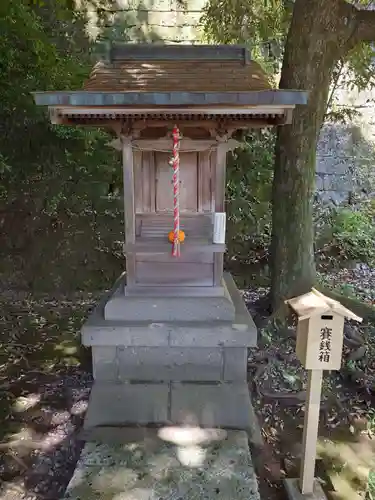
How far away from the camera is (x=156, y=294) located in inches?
164

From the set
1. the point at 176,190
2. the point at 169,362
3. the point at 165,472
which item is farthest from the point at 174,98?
the point at 165,472

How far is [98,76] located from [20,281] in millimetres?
4723

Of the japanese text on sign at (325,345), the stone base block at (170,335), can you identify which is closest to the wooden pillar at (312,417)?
the japanese text on sign at (325,345)

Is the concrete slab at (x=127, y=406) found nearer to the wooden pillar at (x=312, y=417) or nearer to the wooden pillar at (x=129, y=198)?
the wooden pillar at (x=129, y=198)

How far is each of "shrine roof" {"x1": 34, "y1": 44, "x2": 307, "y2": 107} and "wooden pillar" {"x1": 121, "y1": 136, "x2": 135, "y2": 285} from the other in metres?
0.53

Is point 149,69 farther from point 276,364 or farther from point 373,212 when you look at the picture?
point 373,212

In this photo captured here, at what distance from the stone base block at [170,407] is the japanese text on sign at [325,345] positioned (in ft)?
3.84

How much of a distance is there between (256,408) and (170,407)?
90 cm

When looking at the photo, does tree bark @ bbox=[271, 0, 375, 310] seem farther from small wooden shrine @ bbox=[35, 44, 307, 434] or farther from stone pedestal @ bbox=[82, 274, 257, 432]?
stone pedestal @ bbox=[82, 274, 257, 432]

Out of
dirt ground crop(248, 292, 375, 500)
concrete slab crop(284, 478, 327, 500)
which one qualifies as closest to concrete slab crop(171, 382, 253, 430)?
dirt ground crop(248, 292, 375, 500)

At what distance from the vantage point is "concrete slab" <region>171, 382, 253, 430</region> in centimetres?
377

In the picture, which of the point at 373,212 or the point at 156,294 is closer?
the point at 156,294

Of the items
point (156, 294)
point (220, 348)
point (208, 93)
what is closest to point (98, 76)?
point (208, 93)

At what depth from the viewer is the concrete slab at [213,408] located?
12.4ft
